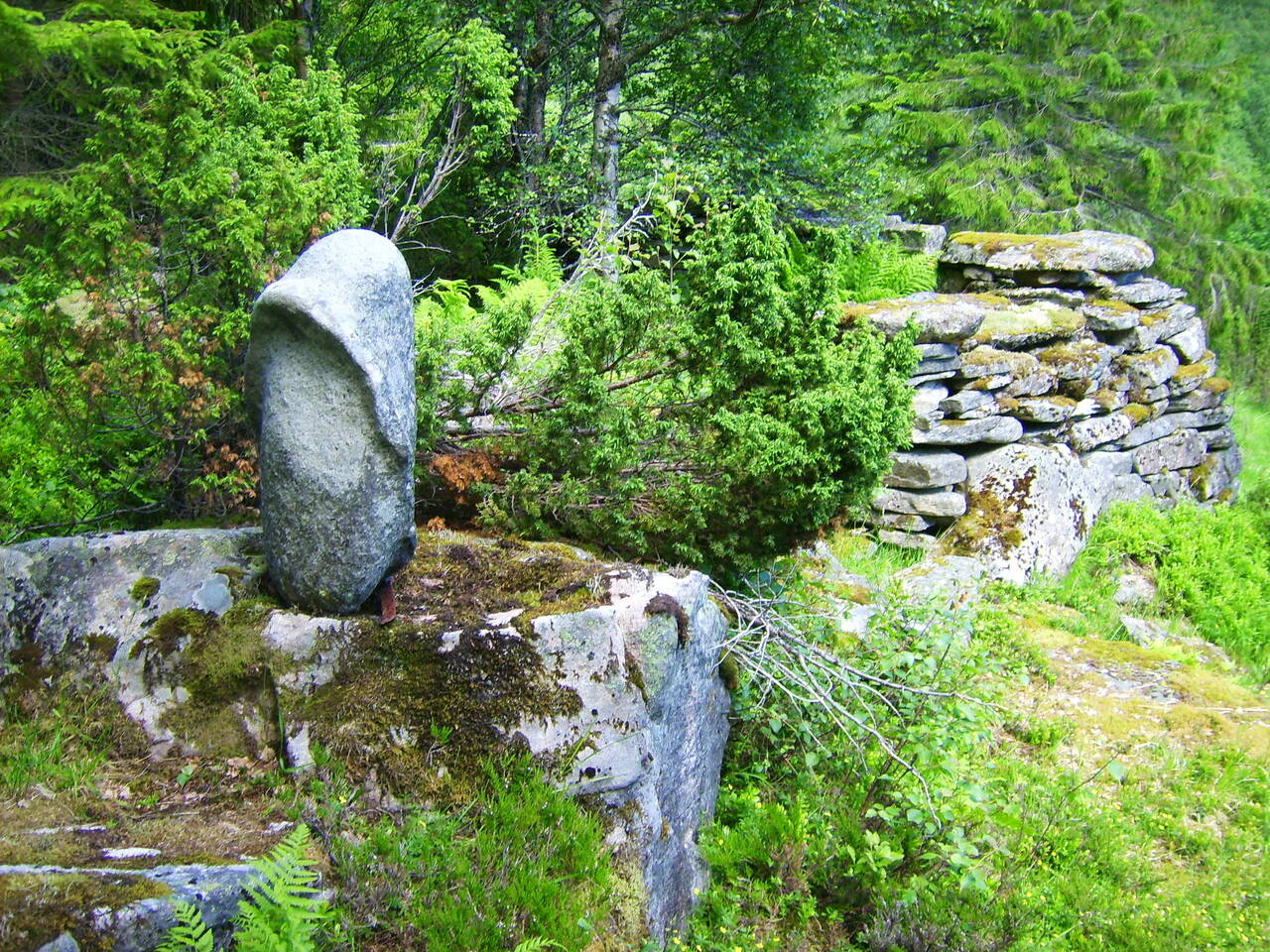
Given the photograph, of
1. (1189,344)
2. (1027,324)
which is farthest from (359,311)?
(1189,344)

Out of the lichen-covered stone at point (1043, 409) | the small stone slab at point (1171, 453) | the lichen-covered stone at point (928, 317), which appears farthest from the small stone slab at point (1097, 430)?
the lichen-covered stone at point (928, 317)

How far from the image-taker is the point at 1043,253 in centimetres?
1034

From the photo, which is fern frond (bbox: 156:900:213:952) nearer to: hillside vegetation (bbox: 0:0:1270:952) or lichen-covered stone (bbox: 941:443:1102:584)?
hillside vegetation (bbox: 0:0:1270:952)

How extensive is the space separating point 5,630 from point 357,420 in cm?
180

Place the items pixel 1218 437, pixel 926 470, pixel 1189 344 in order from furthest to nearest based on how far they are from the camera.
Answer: pixel 1218 437, pixel 1189 344, pixel 926 470

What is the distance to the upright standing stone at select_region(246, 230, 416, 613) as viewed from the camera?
350 centimetres

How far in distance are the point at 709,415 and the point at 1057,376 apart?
5970 millimetres

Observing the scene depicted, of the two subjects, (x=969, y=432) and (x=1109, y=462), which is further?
(x=1109, y=462)

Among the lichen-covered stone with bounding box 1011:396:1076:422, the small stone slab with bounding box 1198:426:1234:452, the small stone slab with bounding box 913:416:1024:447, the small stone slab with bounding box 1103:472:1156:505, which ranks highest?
the lichen-covered stone with bounding box 1011:396:1076:422

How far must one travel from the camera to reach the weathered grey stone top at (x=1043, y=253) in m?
10.3

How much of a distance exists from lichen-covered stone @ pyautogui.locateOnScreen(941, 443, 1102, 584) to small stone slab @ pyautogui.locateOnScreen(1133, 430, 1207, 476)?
2346 mm

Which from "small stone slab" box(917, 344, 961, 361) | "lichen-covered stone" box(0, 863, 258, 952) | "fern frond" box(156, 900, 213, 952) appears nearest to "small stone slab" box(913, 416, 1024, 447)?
"small stone slab" box(917, 344, 961, 361)

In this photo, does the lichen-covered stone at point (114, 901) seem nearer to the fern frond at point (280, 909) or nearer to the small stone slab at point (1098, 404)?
the fern frond at point (280, 909)

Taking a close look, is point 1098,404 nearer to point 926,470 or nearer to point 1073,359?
point 1073,359
